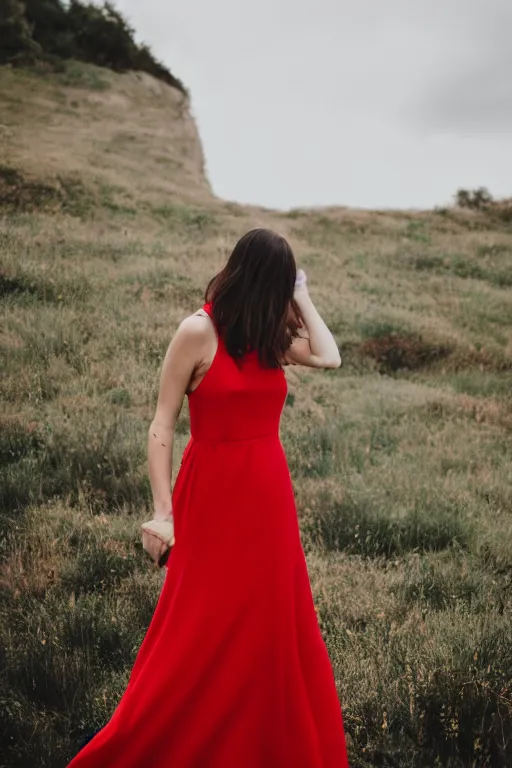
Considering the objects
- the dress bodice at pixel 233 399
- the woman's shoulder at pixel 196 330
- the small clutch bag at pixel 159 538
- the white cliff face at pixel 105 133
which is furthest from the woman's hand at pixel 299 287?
the white cliff face at pixel 105 133

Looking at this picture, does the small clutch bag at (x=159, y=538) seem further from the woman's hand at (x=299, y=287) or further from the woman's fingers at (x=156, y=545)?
the woman's hand at (x=299, y=287)

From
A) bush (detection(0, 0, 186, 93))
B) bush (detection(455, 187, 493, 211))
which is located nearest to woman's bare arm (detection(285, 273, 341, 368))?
bush (detection(455, 187, 493, 211))

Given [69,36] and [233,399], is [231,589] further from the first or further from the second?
[69,36]

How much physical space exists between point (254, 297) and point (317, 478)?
4.03 meters

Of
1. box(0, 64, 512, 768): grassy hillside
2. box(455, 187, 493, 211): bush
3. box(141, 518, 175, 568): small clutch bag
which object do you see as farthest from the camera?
box(455, 187, 493, 211): bush

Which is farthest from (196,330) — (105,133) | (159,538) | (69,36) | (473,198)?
(69,36)

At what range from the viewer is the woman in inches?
99.2

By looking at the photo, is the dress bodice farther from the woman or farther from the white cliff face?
Answer: the white cliff face

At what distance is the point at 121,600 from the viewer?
400cm

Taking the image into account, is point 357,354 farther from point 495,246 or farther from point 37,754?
point 495,246

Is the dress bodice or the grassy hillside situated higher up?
the dress bodice

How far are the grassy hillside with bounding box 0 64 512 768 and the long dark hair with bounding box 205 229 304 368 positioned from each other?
2.01 m

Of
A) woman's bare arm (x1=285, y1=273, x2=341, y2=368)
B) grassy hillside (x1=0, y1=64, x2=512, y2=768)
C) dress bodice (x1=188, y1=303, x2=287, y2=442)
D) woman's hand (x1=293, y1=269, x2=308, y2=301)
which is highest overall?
woman's hand (x1=293, y1=269, x2=308, y2=301)

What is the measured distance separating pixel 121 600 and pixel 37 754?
3.91 feet
